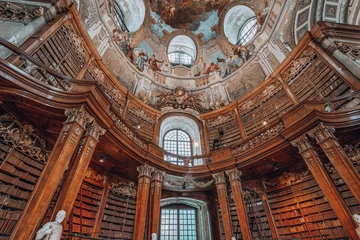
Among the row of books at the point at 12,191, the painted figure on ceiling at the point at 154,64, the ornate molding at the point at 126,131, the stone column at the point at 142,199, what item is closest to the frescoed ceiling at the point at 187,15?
the painted figure on ceiling at the point at 154,64

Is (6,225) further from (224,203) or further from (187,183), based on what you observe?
(224,203)

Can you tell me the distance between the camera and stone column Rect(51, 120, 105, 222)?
3566mm

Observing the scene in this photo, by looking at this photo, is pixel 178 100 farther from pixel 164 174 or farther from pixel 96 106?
pixel 96 106

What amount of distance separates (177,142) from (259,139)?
479cm

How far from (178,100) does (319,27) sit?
23.0ft

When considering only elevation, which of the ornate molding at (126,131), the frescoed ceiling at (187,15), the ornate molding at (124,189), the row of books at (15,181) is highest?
the frescoed ceiling at (187,15)

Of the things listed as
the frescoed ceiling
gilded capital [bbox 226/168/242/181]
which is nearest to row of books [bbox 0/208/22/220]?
gilded capital [bbox 226/168/242/181]

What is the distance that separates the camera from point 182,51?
1523cm

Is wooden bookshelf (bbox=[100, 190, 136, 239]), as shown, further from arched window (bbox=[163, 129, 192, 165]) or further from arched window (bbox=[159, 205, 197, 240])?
arched window (bbox=[163, 129, 192, 165])

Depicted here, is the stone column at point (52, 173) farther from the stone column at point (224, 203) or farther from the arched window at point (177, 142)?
the arched window at point (177, 142)

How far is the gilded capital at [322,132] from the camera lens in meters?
4.69

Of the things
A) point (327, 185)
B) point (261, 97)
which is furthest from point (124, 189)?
point (261, 97)

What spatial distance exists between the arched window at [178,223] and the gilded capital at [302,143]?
5165 mm

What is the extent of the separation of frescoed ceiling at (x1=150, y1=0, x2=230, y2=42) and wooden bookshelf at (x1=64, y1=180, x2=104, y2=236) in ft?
38.3
